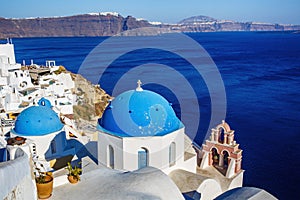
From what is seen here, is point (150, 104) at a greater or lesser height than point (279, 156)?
greater

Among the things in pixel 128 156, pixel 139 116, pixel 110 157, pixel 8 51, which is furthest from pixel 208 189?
pixel 8 51

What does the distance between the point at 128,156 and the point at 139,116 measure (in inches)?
58.7

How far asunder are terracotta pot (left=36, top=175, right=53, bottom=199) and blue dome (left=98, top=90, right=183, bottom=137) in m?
3.82

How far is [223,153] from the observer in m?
14.7

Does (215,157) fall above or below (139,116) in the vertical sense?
below

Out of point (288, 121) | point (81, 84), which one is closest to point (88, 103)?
point (81, 84)

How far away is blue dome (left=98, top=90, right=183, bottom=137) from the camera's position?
425 inches

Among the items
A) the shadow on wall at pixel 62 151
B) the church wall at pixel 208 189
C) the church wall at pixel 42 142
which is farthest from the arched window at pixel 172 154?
the church wall at pixel 42 142

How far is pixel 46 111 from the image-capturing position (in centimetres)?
1441

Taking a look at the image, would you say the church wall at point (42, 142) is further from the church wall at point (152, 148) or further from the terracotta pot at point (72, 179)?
the terracotta pot at point (72, 179)

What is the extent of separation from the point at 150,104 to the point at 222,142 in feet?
18.1

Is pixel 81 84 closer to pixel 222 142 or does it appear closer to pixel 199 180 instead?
pixel 222 142

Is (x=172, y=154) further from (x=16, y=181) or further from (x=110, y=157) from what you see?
(x=16, y=181)

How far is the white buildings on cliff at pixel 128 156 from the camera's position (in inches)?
297
